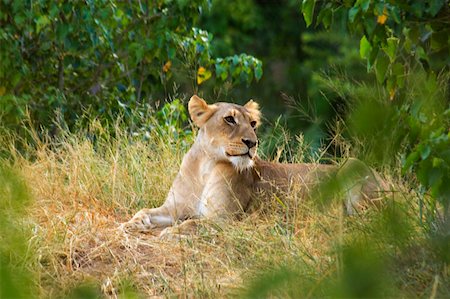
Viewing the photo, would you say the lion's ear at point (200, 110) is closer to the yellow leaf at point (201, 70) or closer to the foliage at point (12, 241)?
the yellow leaf at point (201, 70)

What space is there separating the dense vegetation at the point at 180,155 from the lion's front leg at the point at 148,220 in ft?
0.36

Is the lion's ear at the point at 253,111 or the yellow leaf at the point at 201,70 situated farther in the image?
the yellow leaf at the point at 201,70

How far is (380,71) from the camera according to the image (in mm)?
3383

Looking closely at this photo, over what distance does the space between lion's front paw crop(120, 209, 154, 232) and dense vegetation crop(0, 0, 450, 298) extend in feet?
0.29

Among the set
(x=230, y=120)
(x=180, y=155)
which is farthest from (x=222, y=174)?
(x=180, y=155)

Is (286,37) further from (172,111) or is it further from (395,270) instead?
(395,270)

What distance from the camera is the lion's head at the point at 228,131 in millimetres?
5012

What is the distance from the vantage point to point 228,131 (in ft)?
16.8

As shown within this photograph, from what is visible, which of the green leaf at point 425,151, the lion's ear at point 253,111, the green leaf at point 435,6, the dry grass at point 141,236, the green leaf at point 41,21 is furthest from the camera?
the green leaf at point 41,21

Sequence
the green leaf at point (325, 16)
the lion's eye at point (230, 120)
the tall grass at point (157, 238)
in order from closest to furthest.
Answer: the tall grass at point (157, 238) < the green leaf at point (325, 16) < the lion's eye at point (230, 120)

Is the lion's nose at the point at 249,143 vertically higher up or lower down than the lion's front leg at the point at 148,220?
higher up

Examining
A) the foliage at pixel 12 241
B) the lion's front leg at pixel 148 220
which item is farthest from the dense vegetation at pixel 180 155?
the lion's front leg at pixel 148 220

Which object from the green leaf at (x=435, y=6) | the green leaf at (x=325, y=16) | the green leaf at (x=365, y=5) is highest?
the green leaf at (x=365, y=5)

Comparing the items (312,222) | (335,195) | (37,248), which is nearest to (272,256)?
(312,222)
